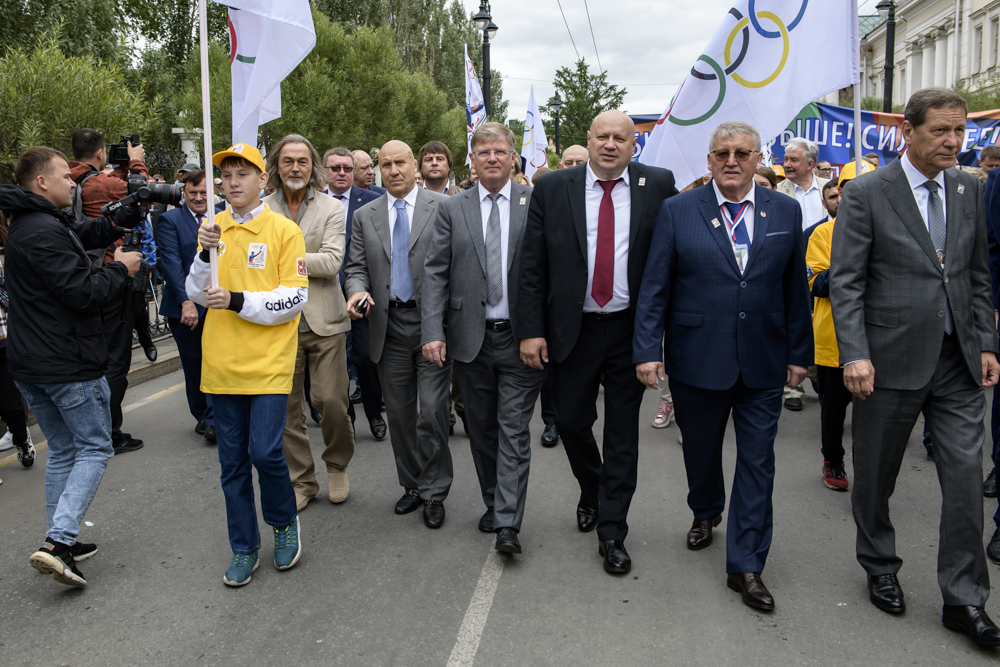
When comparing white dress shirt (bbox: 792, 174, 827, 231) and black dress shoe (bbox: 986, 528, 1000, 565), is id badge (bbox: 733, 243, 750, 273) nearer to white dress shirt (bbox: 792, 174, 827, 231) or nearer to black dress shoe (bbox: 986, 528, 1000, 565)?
black dress shoe (bbox: 986, 528, 1000, 565)

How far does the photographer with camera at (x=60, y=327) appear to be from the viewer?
3.76 metres

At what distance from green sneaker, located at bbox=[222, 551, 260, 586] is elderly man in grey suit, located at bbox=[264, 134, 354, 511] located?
0.95 m

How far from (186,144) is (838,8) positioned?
1973 centimetres

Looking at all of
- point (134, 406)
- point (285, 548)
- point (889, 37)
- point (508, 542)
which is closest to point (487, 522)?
point (508, 542)

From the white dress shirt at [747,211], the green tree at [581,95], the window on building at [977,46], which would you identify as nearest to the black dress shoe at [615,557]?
the white dress shirt at [747,211]

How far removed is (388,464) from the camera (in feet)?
18.7

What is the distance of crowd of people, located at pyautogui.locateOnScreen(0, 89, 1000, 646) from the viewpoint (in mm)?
3354

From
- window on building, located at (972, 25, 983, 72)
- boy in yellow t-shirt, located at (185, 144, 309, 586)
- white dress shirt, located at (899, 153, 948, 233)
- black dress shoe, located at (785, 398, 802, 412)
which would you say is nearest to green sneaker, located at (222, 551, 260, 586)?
boy in yellow t-shirt, located at (185, 144, 309, 586)

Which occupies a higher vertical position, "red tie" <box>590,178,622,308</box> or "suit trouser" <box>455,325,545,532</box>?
"red tie" <box>590,178,622,308</box>

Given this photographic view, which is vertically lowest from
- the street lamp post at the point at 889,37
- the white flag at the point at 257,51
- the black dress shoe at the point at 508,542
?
the black dress shoe at the point at 508,542

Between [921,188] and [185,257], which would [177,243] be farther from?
[921,188]

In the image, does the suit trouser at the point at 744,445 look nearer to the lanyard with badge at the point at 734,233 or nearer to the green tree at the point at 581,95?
the lanyard with badge at the point at 734,233

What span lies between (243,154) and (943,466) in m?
3.38

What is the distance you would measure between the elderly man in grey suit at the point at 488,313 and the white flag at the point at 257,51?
107 centimetres
